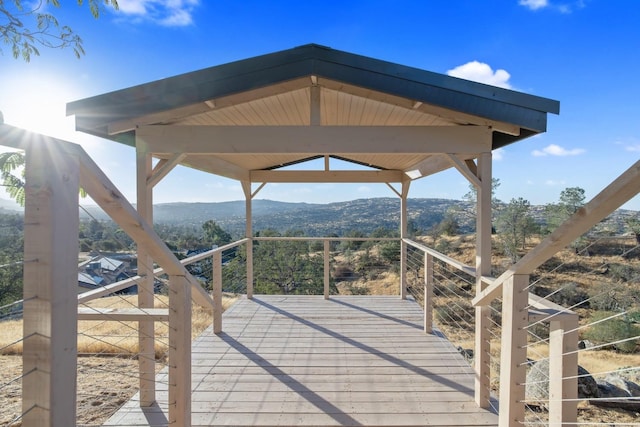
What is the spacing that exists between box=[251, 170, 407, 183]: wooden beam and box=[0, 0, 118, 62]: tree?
113 inches

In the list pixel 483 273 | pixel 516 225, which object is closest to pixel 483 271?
pixel 483 273

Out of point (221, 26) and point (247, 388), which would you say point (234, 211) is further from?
point (247, 388)

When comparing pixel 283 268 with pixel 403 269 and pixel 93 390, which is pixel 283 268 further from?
pixel 93 390

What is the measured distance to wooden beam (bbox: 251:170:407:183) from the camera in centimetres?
549

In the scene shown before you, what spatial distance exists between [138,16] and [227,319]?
6009 mm

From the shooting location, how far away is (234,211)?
25688 mm

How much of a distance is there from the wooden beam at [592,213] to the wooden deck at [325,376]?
167 centimetres

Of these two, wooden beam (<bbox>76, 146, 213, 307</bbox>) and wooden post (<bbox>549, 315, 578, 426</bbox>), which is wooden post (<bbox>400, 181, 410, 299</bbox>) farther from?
wooden beam (<bbox>76, 146, 213, 307</bbox>)

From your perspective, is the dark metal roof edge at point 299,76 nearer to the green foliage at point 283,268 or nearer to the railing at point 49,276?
the railing at point 49,276

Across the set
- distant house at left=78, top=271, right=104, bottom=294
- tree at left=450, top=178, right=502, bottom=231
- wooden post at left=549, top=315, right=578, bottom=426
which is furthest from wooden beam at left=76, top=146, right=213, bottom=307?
tree at left=450, top=178, right=502, bottom=231

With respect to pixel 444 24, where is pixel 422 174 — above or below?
below

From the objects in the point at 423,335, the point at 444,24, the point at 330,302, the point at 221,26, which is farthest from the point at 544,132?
the point at 221,26

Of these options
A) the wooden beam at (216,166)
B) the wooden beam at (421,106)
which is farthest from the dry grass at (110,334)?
the wooden beam at (421,106)

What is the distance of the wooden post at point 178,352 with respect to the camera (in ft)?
5.52
